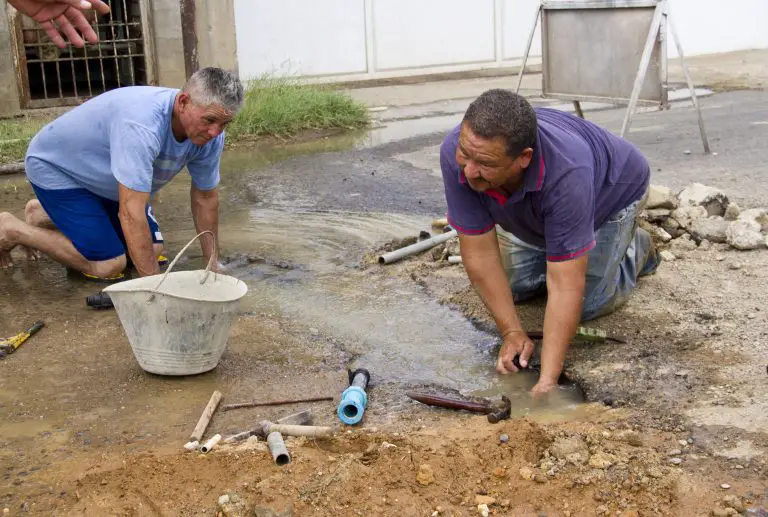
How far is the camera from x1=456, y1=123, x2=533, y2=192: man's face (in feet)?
12.1

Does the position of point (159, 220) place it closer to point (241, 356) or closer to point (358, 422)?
point (241, 356)

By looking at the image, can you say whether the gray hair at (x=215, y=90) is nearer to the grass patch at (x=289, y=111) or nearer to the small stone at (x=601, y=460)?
the small stone at (x=601, y=460)

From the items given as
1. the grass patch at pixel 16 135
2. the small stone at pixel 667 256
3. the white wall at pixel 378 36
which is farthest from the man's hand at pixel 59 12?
the white wall at pixel 378 36

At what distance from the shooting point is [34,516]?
320 centimetres

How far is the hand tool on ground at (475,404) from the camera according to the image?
3777mm

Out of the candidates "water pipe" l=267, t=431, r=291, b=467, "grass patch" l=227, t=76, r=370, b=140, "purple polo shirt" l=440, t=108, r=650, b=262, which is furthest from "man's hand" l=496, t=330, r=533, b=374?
"grass patch" l=227, t=76, r=370, b=140

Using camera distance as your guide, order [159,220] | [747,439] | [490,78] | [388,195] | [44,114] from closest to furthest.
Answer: [747,439], [159,220], [388,195], [44,114], [490,78]

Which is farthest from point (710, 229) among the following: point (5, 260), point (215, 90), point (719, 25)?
point (719, 25)

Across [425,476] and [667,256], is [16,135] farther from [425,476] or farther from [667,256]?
[425,476]

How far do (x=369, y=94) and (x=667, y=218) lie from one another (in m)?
7.28

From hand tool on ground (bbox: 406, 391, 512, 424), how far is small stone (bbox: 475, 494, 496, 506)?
56 centimetres

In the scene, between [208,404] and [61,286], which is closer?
[208,404]

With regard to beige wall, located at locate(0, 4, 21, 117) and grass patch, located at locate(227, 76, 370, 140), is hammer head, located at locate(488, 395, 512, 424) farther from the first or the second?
beige wall, located at locate(0, 4, 21, 117)

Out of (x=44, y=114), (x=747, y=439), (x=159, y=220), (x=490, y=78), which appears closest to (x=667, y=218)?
(x=747, y=439)
